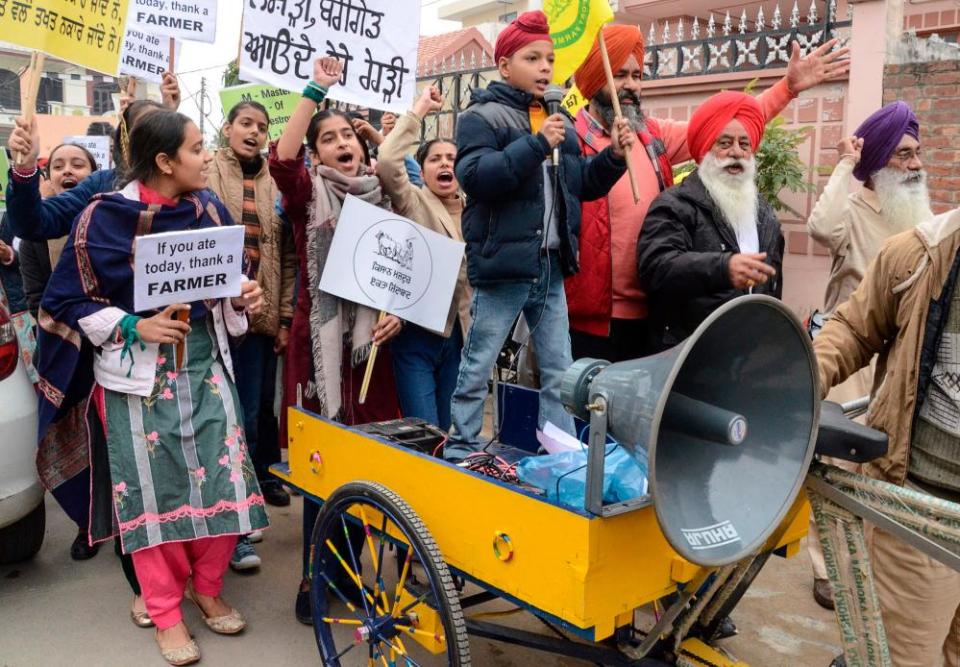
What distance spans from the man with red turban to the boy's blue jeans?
41 cm

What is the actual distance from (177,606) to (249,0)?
2663mm

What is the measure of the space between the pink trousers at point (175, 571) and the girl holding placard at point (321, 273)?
2.36ft

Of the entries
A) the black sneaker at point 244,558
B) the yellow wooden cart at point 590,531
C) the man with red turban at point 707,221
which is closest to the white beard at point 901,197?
the man with red turban at point 707,221

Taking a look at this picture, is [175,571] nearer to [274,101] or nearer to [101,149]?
[274,101]

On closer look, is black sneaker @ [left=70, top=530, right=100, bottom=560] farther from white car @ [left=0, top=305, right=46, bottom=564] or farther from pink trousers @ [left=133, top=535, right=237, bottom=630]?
pink trousers @ [left=133, top=535, right=237, bottom=630]

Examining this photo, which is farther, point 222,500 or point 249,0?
point 249,0

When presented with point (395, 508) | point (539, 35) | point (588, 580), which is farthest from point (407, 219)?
point (588, 580)

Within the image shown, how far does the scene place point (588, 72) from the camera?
400 cm

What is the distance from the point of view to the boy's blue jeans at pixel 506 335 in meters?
3.38

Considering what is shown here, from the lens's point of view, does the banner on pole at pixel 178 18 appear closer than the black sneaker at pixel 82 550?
No

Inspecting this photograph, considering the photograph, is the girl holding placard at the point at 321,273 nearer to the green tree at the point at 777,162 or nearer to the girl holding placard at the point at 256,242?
the girl holding placard at the point at 256,242

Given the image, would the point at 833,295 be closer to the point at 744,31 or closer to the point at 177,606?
the point at 177,606

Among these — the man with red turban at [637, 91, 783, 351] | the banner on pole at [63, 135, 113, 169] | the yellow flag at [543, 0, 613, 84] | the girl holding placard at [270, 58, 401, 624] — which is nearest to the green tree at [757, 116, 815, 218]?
the man with red turban at [637, 91, 783, 351]

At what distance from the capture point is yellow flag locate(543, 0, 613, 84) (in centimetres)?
362
